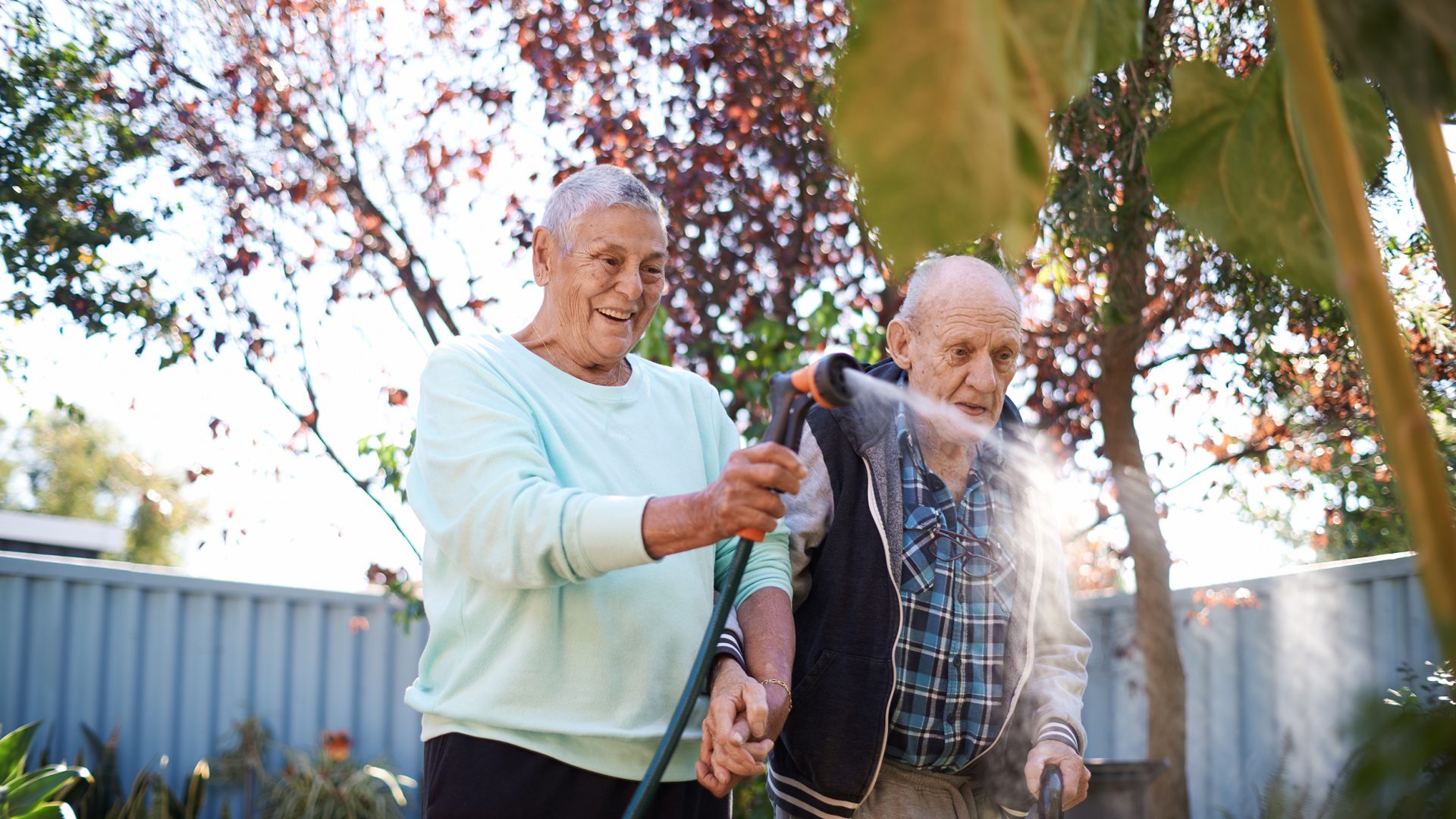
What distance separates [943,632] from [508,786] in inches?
→ 34.0

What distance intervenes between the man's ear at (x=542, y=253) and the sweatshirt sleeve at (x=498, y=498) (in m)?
0.24

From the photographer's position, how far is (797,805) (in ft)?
7.48

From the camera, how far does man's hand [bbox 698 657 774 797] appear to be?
1.88 m

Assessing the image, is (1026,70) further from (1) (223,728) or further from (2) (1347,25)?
(1) (223,728)

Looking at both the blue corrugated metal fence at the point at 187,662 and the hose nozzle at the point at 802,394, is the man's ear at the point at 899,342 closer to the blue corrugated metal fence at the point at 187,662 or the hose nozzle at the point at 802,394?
the hose nozzle at the point at 802,394

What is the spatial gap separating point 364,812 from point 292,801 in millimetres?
347

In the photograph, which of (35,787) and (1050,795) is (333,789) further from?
(1050,795)

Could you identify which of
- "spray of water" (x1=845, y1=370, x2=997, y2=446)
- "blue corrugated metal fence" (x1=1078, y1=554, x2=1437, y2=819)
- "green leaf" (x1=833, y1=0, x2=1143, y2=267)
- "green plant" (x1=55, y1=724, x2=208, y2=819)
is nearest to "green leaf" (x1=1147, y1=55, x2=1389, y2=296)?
"green leaf" (x1=833, y1=0, x2=1143, y2=267)

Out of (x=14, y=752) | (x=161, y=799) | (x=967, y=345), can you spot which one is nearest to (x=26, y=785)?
(x=14, y=752)

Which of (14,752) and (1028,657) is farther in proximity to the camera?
(14,752)

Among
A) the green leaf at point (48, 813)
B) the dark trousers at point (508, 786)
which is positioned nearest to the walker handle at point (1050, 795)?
the dark trousers at point (508, 786)

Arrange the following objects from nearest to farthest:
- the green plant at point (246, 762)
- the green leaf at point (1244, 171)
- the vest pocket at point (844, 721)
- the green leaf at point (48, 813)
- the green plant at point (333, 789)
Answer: the green leaf at point (1244, 171), the vest pocket at point (844, 721), the green leaf at point (48, 813), the green plant at point (333, 789), the green plant at point (246, 762)

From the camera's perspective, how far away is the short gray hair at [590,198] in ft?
6.98

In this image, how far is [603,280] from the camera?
2.11 meters
